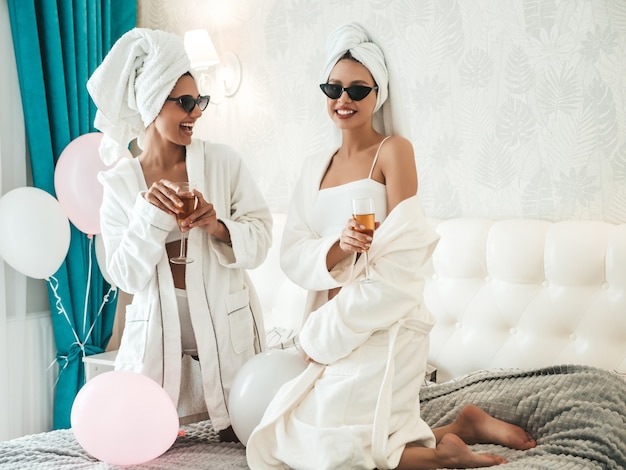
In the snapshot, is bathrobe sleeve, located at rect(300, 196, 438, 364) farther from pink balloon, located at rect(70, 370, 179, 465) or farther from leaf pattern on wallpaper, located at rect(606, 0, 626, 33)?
leaf pattern on wallpaper, located at rect(606, 0, 626, 33)

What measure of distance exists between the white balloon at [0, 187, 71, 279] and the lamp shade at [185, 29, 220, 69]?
3.38ft

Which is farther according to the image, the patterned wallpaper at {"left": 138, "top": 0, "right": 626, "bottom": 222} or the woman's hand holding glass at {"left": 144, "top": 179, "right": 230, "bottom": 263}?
the patterned wallpaper at {"left": 138, "top": 0, "right": 626, "bottom": 222}

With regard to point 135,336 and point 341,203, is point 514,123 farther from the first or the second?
point 135,336

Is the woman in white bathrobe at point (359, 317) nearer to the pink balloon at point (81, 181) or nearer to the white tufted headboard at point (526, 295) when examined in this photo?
the white tufted headboard at point (526, 295)

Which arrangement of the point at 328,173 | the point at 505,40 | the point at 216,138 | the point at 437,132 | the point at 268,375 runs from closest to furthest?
1. the point at 268,375
2. the point at 328,173
3. the point at 505,40
4. the point at 437,132
5. the point at 216,138

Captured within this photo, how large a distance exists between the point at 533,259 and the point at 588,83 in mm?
684

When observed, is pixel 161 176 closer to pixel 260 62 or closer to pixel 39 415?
pixel 260 62

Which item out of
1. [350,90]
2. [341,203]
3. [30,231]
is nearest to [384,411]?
[341,203]

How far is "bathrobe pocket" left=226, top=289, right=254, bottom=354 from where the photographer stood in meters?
2.36

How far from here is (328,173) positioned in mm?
2252

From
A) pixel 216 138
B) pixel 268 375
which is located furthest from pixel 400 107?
pixel 216 138

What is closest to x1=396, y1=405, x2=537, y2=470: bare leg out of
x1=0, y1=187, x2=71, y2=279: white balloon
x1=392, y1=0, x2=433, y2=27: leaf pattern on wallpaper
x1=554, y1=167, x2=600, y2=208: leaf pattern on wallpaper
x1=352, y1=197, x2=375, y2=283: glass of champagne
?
x1=352, y1=197, x2=375, y2=283: glass of champagne

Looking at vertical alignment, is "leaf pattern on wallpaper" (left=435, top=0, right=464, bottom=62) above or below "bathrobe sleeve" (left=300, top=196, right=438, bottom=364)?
above

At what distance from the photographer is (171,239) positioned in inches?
93.3
